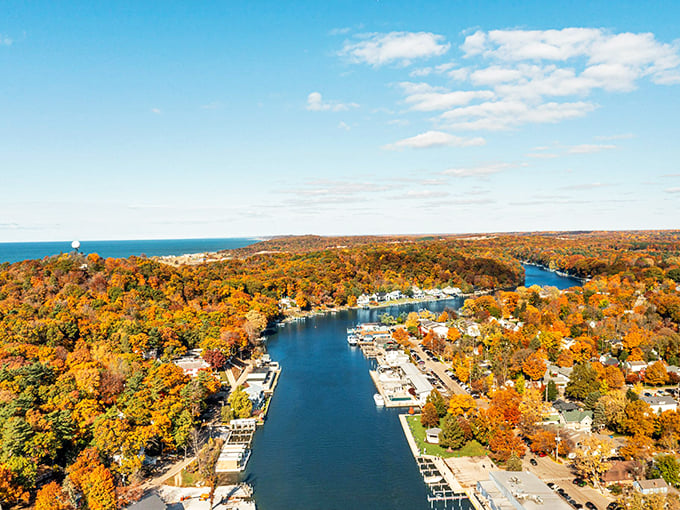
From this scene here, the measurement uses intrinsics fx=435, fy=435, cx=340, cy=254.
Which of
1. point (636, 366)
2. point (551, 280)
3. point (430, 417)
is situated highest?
point (551, 280)

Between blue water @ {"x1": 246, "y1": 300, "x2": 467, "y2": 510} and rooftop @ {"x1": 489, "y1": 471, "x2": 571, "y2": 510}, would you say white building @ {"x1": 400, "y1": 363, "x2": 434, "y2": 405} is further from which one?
rooftop @ {"x1": 489, "y1": 471, "x2": 571, "y2": 510}

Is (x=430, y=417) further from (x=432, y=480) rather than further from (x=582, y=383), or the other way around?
(x=582, y=383)

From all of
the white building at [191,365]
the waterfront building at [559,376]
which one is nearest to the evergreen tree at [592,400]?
the waterfront building at [559,376]

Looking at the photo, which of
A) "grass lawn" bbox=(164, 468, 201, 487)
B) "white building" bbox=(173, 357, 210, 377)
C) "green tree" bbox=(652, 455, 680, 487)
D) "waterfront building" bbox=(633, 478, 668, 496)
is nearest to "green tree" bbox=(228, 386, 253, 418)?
"grass lawn" bbox=(164, 468, 201, 487)

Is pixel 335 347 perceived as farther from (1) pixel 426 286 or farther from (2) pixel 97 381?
(1) pixel 426 286

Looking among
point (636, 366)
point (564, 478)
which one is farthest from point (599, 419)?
point (636, 366)

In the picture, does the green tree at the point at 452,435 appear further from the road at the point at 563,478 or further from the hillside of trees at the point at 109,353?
the hillside of trees at the point at 109,353

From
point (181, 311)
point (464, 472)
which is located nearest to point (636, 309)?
point (464, 472)
